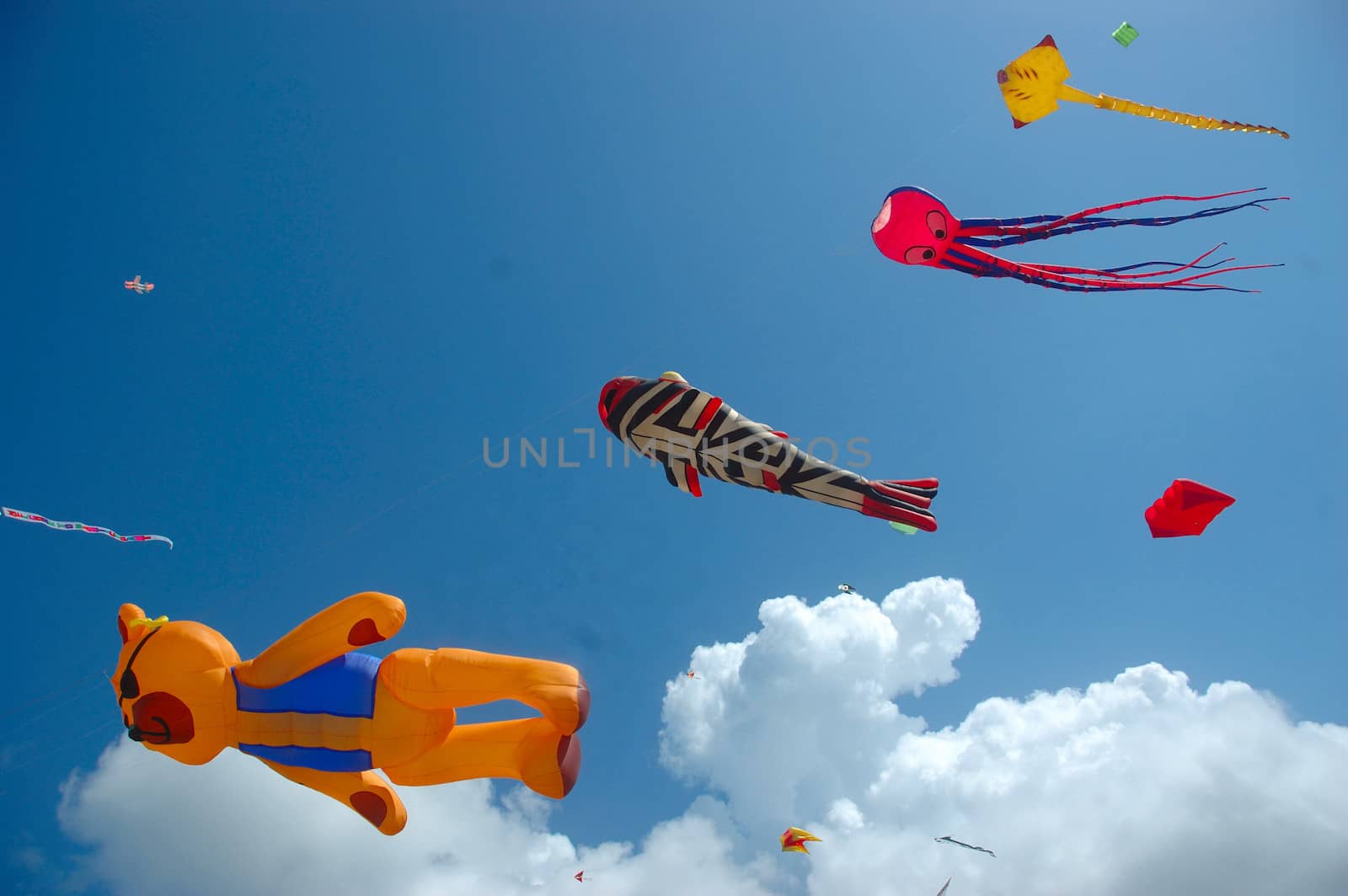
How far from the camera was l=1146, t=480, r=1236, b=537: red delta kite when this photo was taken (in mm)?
12562

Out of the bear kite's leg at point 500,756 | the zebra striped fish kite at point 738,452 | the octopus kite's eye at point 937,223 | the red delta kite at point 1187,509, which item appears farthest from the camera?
the red delta kite at point 1187,509

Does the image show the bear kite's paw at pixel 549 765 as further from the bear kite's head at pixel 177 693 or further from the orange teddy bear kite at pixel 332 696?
the bear kite's head at pixel 177 693

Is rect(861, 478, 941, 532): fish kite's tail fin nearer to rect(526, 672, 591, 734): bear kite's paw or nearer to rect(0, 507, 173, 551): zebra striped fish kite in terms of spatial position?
rect(526, 672, 591, 734): bear kite's paw

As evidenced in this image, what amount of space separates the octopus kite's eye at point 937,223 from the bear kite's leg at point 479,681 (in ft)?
27.8

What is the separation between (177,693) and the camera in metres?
9.67

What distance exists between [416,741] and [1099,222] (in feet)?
38.3

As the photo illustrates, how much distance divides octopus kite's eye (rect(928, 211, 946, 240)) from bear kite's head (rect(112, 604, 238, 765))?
38.2 ft

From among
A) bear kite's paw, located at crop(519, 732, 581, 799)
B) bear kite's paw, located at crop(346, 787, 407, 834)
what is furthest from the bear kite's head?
bear kite's paw, located at crop(519, 732, 581, 799)

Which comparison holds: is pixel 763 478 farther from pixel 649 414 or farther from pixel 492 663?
pixel 492 663

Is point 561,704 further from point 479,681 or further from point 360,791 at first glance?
point 360,791

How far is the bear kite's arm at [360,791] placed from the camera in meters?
10.2

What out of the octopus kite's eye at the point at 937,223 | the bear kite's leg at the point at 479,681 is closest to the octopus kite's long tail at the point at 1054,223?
the octopus kite's eye at the point at 937,223

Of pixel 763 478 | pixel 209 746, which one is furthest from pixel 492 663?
pixel 763 478

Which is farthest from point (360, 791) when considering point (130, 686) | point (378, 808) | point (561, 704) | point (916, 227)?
point (916, 227)
